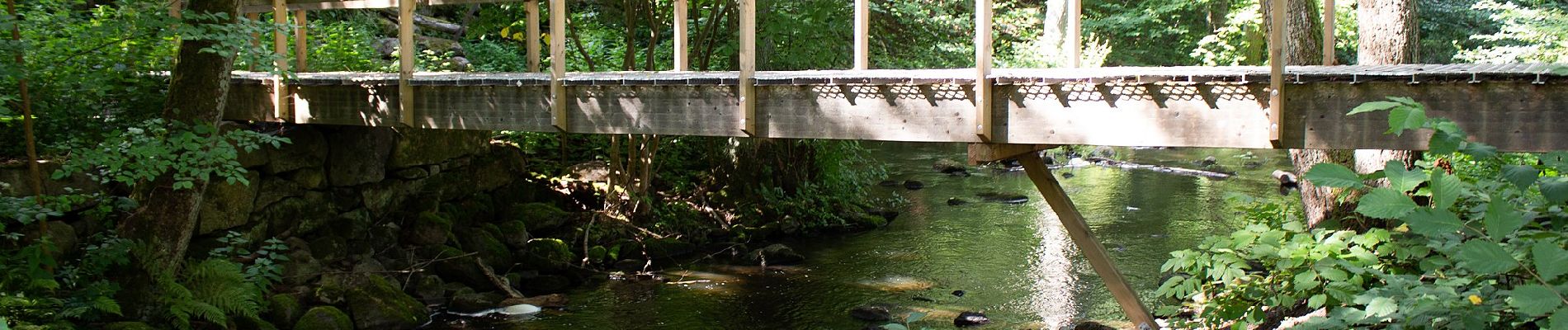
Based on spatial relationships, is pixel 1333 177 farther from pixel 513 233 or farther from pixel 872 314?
pixel 513 233

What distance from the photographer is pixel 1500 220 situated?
2760 mm

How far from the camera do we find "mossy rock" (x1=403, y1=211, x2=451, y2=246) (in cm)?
1083

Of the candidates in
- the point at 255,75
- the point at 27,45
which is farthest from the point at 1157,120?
the point at 255,75

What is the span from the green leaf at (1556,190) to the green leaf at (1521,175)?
3cm

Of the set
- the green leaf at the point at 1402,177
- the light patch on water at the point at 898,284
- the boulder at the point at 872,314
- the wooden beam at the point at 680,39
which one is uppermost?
the wooden beam at the point at 680,39

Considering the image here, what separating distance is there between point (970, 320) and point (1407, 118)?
6122mm

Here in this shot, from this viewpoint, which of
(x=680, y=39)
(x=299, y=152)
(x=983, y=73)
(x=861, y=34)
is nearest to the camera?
(x=983, y=73)

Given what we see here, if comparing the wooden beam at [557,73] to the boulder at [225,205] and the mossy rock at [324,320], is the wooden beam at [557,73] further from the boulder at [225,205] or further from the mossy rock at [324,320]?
the boulder at [225,205]

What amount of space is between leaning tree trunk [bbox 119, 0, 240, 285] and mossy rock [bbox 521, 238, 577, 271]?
364 cm

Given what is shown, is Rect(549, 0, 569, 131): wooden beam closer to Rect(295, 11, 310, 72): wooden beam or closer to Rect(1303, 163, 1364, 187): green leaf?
Rect(295, 11, 310, 72): wooden beam

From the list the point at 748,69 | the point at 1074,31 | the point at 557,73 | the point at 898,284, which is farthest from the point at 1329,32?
the point at 557,73

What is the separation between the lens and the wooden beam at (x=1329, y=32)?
21.1 feet

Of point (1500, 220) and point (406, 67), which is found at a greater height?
point (406, 67)

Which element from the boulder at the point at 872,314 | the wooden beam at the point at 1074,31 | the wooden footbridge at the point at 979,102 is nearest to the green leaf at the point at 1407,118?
the wooden footbridge at the point at 979,102
